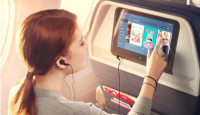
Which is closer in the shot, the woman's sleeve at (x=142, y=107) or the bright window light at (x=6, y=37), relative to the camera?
the woman's sleeve at (x=142, y=107)

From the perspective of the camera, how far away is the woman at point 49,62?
1.07 metres

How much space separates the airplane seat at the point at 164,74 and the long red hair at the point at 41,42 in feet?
1.65

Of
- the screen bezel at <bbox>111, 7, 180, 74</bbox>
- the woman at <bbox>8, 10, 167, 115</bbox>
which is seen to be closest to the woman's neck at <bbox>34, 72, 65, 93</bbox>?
the woman at <bbox>8, 10, 167, 115</bbox>

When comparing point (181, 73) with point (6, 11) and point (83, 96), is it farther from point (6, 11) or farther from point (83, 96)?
point (83, 96)

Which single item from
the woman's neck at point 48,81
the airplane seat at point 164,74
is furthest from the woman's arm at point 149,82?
the woman's neck at point 48,81

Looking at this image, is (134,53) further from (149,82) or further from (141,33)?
(149,82)

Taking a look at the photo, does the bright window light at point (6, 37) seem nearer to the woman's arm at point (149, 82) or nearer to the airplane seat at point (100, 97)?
the airplane seat at point (100, 97)

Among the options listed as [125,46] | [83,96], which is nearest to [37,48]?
[125,46]

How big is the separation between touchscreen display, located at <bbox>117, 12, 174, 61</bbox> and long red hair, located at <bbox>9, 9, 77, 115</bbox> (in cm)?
45

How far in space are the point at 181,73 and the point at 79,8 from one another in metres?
2.05

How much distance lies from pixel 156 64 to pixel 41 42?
66cm

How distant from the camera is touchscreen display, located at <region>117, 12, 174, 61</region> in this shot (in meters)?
1.34

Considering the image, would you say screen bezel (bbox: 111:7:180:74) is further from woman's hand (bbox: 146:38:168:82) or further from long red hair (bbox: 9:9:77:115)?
long red hair (bbox: 9:9:77:115)

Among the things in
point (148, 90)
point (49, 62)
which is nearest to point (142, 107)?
point (148, 90)
